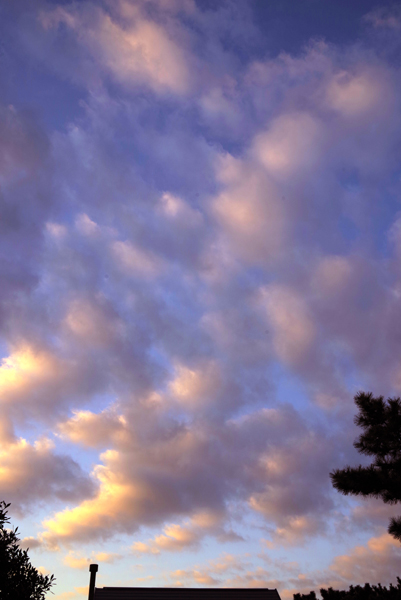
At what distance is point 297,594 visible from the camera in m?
23.3

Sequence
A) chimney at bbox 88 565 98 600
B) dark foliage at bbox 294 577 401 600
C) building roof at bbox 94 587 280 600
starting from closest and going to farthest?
dark foliage at bbox 294 577 401 600
chimney at bbox 88 565 98 600
building roof at bbox 94 587 280 600

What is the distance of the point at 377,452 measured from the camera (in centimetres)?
2169

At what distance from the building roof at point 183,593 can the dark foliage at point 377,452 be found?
23.4 m

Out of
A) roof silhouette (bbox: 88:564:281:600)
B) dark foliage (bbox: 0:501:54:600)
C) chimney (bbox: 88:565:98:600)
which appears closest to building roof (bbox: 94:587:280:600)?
roof silhouette (bbox: 88:564:281:600)

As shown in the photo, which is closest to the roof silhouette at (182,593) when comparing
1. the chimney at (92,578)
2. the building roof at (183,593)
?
the building roof at (183,593)

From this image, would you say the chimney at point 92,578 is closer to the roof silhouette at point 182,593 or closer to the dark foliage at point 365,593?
the roof silhouette at point 182,593

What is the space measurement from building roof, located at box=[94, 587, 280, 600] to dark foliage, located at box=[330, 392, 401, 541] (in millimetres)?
23388

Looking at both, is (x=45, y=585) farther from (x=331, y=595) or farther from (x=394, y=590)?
(x=394, y=590)

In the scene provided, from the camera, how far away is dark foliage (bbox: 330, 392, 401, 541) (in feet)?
67.3

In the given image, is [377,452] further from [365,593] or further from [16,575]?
[16,575]

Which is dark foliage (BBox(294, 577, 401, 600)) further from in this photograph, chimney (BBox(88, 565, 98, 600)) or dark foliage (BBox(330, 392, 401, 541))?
chimney (BBox(88, 565, 98, 600))

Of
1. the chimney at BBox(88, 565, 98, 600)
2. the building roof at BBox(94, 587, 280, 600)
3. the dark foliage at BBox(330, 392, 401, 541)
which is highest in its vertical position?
the dark foliage at BBox(330, 392, 401, 541)

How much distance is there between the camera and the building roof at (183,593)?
3612 cm

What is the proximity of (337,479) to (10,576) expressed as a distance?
50.5ft
